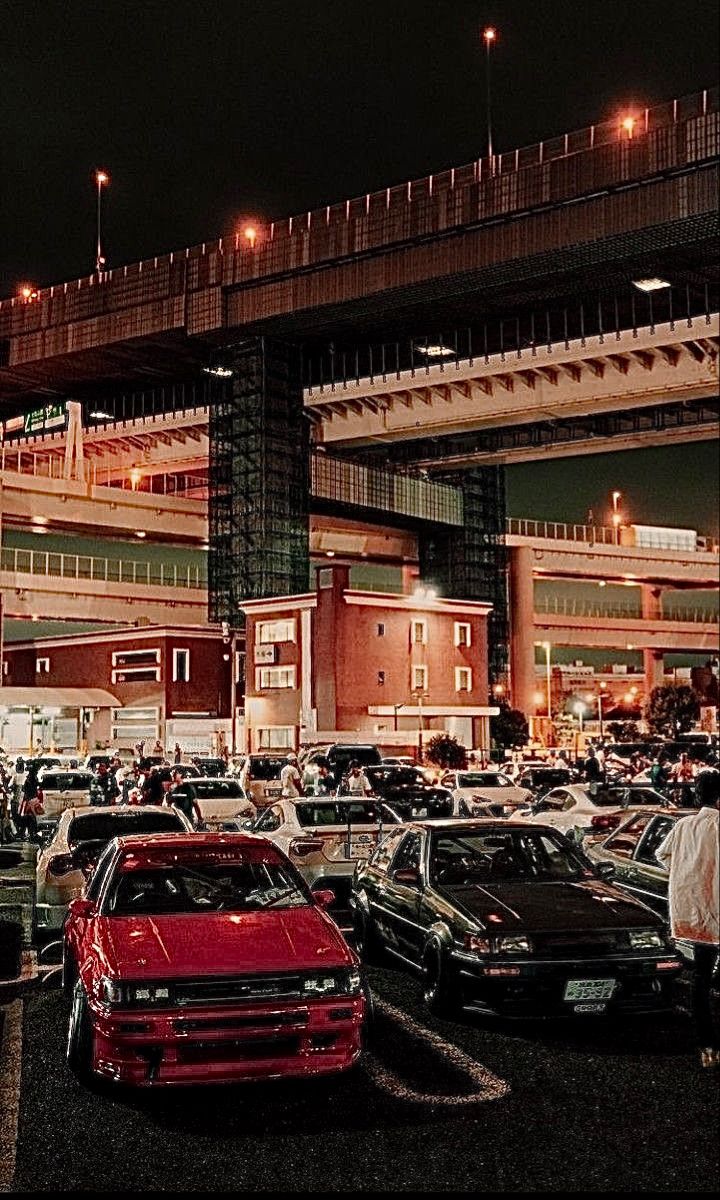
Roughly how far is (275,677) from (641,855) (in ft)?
154

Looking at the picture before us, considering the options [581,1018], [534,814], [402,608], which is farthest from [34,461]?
[581,1018]

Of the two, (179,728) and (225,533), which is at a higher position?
(225,533)

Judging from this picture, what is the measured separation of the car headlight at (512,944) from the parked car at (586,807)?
8243mm

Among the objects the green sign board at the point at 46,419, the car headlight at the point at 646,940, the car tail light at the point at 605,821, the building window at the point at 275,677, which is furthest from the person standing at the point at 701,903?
the green sign board at the point at 46,419

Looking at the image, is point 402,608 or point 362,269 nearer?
point 362,269

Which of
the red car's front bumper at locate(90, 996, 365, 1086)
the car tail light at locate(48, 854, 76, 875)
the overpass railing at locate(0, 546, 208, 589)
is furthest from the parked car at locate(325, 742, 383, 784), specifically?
the overpass railing at locate(0, 546, 208, 589)

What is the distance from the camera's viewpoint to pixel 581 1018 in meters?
9.11

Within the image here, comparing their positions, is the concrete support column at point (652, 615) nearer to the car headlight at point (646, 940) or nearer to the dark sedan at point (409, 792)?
the dark sedan at point (409, 792)

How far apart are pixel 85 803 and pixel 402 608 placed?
34.0m

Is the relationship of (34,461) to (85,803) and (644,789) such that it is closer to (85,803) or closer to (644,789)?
(85,803)

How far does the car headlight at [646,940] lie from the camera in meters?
9.20

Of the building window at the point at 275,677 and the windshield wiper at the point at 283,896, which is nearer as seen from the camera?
the windshield wiper at the point at 283,896

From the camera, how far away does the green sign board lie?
6894 centimetres

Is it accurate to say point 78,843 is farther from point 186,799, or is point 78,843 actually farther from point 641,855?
point 186,799
